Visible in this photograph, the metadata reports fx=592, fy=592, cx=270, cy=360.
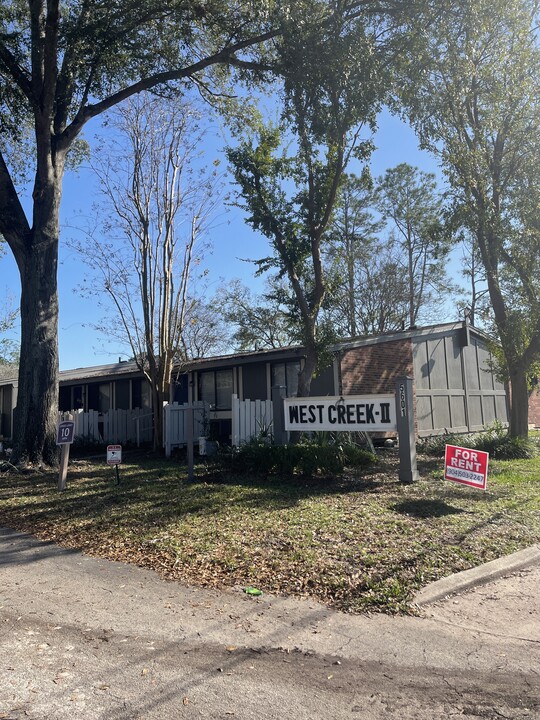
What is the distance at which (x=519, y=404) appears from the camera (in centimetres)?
1608

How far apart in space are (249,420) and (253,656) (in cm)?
1013

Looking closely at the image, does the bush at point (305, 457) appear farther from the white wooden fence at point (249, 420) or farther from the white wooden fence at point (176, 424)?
the white wooden fence at point (176, 424)

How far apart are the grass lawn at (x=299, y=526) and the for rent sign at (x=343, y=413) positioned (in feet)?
3.25

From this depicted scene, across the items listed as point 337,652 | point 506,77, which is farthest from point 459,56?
point 337,652

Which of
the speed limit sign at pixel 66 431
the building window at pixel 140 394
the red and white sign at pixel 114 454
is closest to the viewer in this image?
the red and white sign at pixel 114 454

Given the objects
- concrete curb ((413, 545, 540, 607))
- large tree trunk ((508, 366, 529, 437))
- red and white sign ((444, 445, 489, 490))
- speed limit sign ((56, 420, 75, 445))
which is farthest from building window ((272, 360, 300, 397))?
concrete curb ((413, 545, 540, 607))

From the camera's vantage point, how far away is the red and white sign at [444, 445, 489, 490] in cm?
841

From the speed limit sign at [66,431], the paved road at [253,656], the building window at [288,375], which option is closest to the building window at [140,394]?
the building window at [288,375]

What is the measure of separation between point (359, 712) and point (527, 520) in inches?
203

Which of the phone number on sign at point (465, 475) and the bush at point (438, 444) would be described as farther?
the bush at point (438, 444)

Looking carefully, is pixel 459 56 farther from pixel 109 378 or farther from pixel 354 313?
pixel 354 313

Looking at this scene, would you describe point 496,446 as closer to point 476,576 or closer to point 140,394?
point 476,576

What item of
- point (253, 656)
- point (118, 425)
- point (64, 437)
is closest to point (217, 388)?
point (118, 425)

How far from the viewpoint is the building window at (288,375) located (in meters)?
17.5
